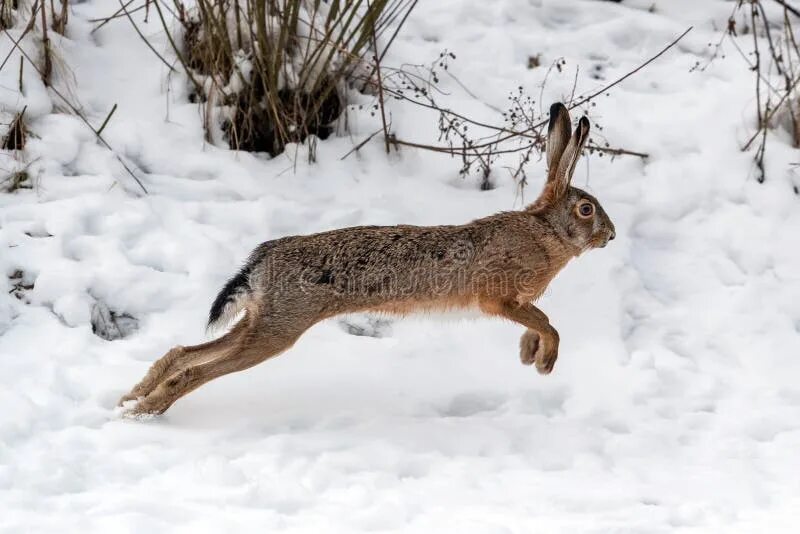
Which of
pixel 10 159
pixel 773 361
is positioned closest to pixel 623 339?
pixel 773 361

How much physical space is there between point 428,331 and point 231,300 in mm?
1604

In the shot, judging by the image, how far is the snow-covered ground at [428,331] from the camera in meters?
4.88

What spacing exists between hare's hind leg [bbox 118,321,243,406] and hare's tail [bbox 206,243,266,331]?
0.33ft

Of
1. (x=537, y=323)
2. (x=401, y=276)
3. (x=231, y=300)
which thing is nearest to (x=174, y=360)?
(x=231, y=300)

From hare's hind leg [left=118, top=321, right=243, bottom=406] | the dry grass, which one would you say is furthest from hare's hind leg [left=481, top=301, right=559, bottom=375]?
the dry grass

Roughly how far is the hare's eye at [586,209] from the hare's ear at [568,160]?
14 cm

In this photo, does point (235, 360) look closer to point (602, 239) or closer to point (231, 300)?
point (231, 300)

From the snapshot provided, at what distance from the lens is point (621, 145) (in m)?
8.08

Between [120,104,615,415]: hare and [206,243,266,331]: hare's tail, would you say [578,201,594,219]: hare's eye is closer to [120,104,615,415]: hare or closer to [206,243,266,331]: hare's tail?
[120,104,615,415]: hare

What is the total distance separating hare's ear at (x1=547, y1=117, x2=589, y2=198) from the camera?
5969mm

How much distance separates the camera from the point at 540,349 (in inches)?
244

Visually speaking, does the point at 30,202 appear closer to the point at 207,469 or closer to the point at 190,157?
the point at 190,157

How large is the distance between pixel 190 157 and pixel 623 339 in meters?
3.35

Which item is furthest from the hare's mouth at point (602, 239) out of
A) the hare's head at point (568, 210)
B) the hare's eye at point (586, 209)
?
the hare's eye at point (586, 209)
